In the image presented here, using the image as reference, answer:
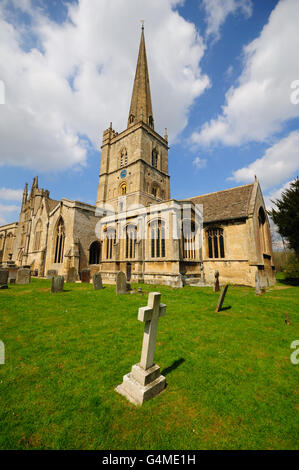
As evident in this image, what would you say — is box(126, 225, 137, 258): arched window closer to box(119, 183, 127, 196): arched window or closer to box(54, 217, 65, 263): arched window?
box(54, 217, 65, 263): arched window

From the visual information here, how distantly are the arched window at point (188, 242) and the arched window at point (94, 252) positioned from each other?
1320 centimetres

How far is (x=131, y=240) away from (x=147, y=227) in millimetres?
2683

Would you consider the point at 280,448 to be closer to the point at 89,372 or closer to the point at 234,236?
the point at 89,372

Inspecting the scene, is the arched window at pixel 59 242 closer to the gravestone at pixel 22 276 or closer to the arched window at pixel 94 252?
the arched window at pixel 94 252

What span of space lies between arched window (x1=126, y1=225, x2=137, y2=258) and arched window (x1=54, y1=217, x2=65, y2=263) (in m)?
10.2

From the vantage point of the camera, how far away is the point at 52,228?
2586cm

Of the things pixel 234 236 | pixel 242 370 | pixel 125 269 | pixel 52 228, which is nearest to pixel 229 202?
pixel 234 236

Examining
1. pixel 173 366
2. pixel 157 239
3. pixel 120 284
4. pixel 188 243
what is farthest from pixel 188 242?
pixel 173 366

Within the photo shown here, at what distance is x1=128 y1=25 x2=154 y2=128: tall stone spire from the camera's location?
3103 cm

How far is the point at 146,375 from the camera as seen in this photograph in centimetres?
301

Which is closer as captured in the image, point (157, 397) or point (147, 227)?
point (157, 397)

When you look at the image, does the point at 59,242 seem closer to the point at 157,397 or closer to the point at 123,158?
the point at 123,158

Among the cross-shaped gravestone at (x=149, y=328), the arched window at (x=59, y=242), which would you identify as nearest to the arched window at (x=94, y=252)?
the arched window at (x=59, y=242)
